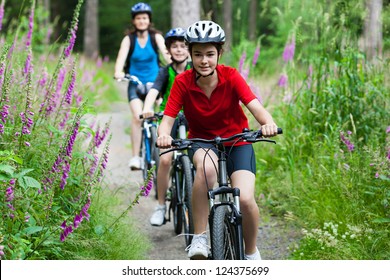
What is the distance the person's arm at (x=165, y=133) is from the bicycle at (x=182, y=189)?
3.97ft

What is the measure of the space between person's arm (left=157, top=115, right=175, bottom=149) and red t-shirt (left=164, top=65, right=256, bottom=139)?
2.0 inches

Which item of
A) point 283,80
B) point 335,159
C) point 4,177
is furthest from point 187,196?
point 283,80

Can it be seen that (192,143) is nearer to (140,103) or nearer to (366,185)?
(366,185)

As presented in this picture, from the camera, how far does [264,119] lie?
4559 mm

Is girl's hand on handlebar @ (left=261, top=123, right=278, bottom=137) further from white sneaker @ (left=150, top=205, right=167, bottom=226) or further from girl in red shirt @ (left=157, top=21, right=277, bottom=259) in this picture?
white sneaker @ (left=150, top=205, right=167, bottom=226)

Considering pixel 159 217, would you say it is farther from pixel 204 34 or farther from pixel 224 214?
pixel 204 34

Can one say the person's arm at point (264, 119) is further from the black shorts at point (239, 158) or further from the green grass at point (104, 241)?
the green grass at point (104, 241)

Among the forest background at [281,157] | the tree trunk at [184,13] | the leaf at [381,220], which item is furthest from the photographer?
the tree trunk at [184,13]

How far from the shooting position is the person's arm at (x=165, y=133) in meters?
4.46

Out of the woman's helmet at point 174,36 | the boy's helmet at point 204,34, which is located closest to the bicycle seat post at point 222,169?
the boy's helmet at point 204,34

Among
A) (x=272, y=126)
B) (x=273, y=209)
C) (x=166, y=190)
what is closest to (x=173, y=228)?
(x=166, y=190)

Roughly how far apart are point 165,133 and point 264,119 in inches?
26.7

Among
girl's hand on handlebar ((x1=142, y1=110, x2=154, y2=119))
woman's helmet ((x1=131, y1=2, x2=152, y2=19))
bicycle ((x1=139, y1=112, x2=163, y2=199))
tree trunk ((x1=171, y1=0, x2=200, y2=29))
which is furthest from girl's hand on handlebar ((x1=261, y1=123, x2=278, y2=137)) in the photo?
tree trunk ((x1=171, y1=0, x2=200, y2=29))

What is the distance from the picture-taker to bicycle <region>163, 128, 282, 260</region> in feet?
13.8
